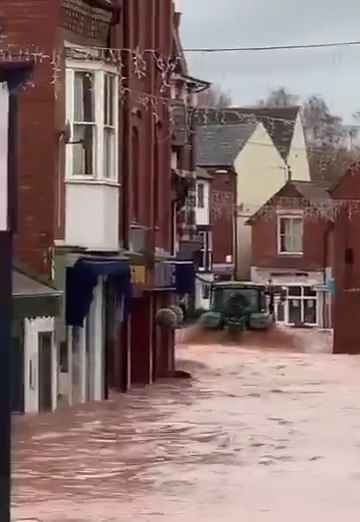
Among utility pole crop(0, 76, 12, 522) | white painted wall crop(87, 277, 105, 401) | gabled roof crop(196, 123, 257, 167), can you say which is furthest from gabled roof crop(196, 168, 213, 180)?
utility pole crop(0, 76, 12, 522)

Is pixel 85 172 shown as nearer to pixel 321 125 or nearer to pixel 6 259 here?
pixel 6 259

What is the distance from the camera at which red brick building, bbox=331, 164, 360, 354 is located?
5375 cm

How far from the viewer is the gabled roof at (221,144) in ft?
250

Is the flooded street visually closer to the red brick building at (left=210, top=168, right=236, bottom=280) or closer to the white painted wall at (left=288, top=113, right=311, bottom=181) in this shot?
the red brick building at (left=210, top=168, right=236, bottom=280)

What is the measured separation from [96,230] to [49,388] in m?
3.46

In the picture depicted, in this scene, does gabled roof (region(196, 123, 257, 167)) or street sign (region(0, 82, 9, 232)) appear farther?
gabled roof (region(196, 123, 257, 167))

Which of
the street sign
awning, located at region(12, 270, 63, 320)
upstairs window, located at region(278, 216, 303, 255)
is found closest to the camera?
the street sign

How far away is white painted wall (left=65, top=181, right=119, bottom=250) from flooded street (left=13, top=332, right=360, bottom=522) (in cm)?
325

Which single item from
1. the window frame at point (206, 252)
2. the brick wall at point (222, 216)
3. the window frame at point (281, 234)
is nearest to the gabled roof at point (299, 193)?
the window frame at point (281, 234)

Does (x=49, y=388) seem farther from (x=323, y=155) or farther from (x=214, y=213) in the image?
(x=323, y=155)

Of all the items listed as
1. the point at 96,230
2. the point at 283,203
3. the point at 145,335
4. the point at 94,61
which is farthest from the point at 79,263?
the point at 283,203

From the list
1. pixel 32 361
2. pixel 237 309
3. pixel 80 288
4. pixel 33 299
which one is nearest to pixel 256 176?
pixel 237 309

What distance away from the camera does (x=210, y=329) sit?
59.3 meters

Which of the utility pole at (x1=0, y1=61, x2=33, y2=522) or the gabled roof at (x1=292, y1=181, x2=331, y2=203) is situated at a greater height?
the gabled roof at (x1=292, y1=181, x2=331, y2=203)
